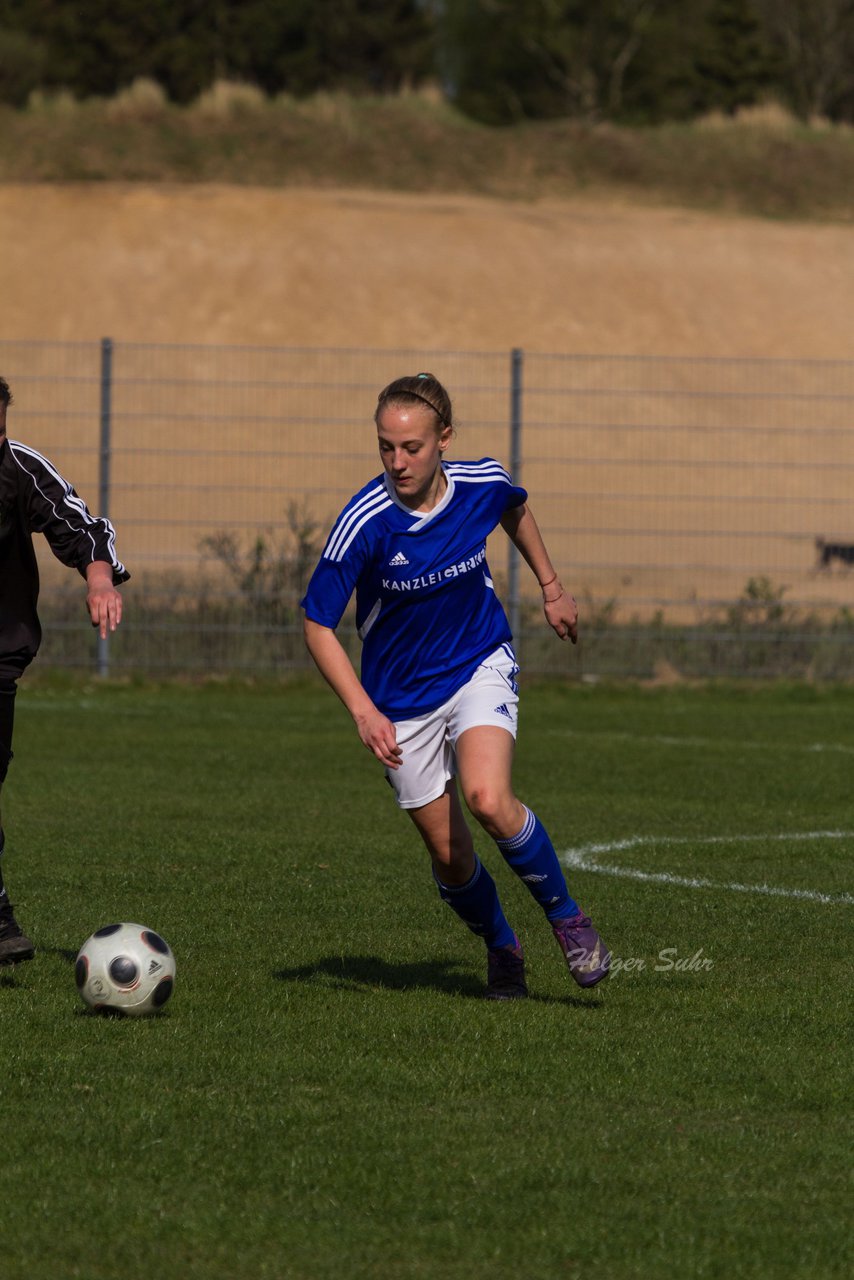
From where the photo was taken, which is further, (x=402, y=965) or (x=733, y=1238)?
(x=402, y=965)

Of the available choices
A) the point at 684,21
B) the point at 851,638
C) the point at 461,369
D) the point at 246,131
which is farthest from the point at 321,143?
the point at 851,638

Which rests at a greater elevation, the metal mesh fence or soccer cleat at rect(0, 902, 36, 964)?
the metal mesh fence

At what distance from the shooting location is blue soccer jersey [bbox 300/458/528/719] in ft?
19.0

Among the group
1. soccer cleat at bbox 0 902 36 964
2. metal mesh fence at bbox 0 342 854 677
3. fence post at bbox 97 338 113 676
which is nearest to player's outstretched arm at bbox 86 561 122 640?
soccer cleat at bbox 0 902 36 964

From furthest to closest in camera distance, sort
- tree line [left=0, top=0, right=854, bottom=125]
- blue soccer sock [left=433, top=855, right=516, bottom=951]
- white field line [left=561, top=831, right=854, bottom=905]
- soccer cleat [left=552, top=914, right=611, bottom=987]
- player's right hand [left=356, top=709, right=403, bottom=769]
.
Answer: tree line [left=0, top=0, right=854, bottom=125]
white field line [left=561, top=831, right=854, bottom=905]
blue soccer sock [left=433, top=855, right=516, bottom=951]
soccer cleat [left=552, top=914, right=611, bottom=987]
player's right hand [left=356, top=709, right=403, bottom=769]

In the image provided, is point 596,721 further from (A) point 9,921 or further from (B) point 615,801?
(A) point 9,921

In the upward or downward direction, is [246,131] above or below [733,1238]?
above

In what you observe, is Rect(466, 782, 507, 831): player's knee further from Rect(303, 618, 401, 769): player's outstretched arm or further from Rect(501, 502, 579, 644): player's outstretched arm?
Rect(501, 502, 579, 644): player's outstretched arm

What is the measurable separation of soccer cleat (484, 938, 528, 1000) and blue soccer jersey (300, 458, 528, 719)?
84 centimetres

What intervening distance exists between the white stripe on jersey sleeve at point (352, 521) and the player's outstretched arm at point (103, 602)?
0.72 metres

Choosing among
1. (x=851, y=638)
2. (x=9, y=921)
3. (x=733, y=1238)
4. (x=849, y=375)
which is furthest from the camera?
(x=849, y=375)

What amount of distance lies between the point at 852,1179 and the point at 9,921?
3202 millimetres

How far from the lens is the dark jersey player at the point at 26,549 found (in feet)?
20.6

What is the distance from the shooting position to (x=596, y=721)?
14531 mm
